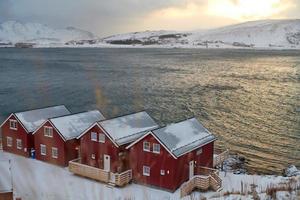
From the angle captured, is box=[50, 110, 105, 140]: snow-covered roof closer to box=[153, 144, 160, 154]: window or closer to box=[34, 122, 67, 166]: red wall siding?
box=[34, 122, 67, 166]: red wall siding

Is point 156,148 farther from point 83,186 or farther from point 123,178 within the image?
point 83,186

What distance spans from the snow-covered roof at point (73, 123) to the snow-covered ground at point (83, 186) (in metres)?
2.77

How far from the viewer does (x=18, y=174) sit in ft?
97.5

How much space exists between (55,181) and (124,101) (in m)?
42.5

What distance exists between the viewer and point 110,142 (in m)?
29.8

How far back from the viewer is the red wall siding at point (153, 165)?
27484 millimetres

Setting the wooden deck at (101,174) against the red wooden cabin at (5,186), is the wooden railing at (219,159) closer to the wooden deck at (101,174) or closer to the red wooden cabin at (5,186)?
the wooden deck at (101,174)

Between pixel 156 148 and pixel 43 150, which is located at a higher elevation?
pixel 156 148

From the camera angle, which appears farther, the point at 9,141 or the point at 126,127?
the point at 9,141

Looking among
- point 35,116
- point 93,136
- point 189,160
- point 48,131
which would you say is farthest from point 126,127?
point 35,116

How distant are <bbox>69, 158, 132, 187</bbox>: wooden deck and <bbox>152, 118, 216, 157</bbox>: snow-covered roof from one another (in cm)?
349

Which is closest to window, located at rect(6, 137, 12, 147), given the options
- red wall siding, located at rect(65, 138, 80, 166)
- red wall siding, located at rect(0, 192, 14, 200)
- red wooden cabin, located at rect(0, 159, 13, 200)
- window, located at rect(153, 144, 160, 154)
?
red wall siding, located at rect(65, 138, 80, 166)

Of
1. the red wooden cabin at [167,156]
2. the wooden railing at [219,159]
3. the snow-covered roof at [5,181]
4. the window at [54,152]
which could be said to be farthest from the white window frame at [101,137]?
the wooden railing at [219,159]

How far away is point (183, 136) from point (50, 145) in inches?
429
